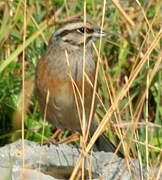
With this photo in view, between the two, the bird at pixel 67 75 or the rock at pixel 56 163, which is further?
the bird at pixel 67 75

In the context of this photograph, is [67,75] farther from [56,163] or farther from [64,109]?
[56,163]

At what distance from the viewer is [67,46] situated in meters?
4.54

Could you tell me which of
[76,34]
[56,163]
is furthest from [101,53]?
[56,163]

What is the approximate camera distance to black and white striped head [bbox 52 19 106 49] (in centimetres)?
429

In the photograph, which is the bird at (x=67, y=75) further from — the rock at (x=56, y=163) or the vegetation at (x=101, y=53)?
the rock at (x=56, y=163)

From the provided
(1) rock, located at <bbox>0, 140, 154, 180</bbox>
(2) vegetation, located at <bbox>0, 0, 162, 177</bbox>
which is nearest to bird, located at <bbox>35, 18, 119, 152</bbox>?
(2) vegetation, located at <bbox>0, 0, 162, 177</bbox>

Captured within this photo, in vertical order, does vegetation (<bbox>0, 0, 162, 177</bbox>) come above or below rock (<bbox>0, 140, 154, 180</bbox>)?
above

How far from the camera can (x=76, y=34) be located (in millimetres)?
4438

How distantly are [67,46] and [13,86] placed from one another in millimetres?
595

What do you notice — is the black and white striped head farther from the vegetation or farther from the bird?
the vegetation

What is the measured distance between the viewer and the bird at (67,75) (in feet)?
14.3

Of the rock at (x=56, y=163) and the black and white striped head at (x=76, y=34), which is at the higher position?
the black and white striped head at (x=76, y=34)

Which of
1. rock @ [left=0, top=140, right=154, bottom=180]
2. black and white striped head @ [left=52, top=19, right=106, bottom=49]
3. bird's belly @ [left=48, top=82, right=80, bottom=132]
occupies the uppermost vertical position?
black and white striped head @ [left=52, top=19, right=106, bottom=49]

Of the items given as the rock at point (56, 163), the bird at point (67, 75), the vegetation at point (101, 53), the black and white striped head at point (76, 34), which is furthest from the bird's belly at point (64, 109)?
the rock at point (56, 163)
